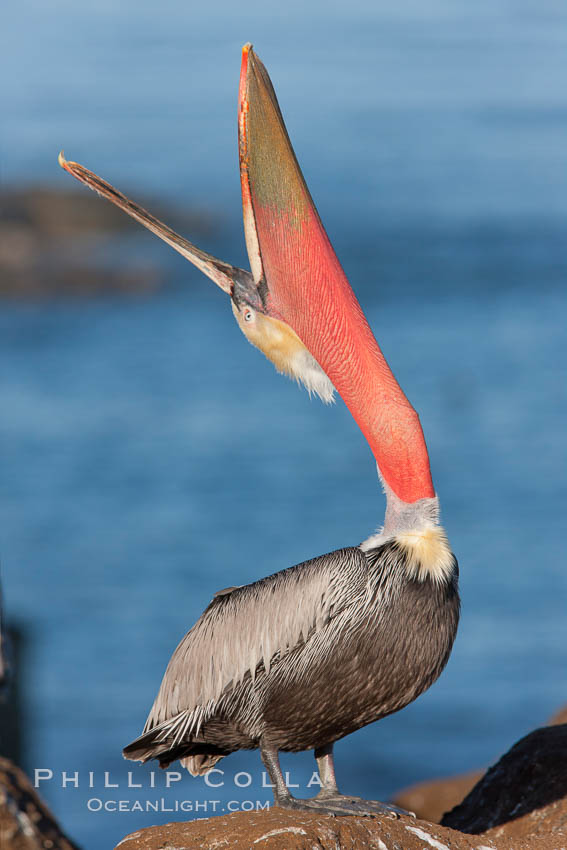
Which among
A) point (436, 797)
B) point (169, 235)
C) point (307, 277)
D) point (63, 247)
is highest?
point (63, 247)

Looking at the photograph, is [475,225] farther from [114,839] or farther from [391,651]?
[391,651]

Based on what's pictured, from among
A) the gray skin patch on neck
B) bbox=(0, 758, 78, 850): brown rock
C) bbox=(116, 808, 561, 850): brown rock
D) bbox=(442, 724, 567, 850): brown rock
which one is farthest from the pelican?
bbox=(0, 758, 78, 850): brown rock

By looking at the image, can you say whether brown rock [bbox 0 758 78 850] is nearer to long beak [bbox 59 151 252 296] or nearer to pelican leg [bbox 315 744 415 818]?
pelican leg [bbox 315 744 415 818]

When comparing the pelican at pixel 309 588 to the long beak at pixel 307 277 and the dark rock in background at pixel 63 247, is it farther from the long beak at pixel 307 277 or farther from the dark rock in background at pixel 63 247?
the dark rock in background at pixel 63 247

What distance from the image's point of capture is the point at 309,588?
534cm

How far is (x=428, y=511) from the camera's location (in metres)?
5.47

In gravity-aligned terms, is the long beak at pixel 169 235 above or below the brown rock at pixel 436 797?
above

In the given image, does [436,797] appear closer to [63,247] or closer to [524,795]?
[524,795]

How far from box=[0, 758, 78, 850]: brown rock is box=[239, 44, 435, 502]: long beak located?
2.05 metres

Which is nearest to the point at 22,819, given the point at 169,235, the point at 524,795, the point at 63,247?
the point at 169,235

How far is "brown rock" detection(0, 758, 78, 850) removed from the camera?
400 cm

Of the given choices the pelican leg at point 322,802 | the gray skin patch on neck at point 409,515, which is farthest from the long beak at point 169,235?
the pelican leg at point 322,802

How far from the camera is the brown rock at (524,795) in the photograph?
6.14 m

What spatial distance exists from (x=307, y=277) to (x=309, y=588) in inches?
51.4
